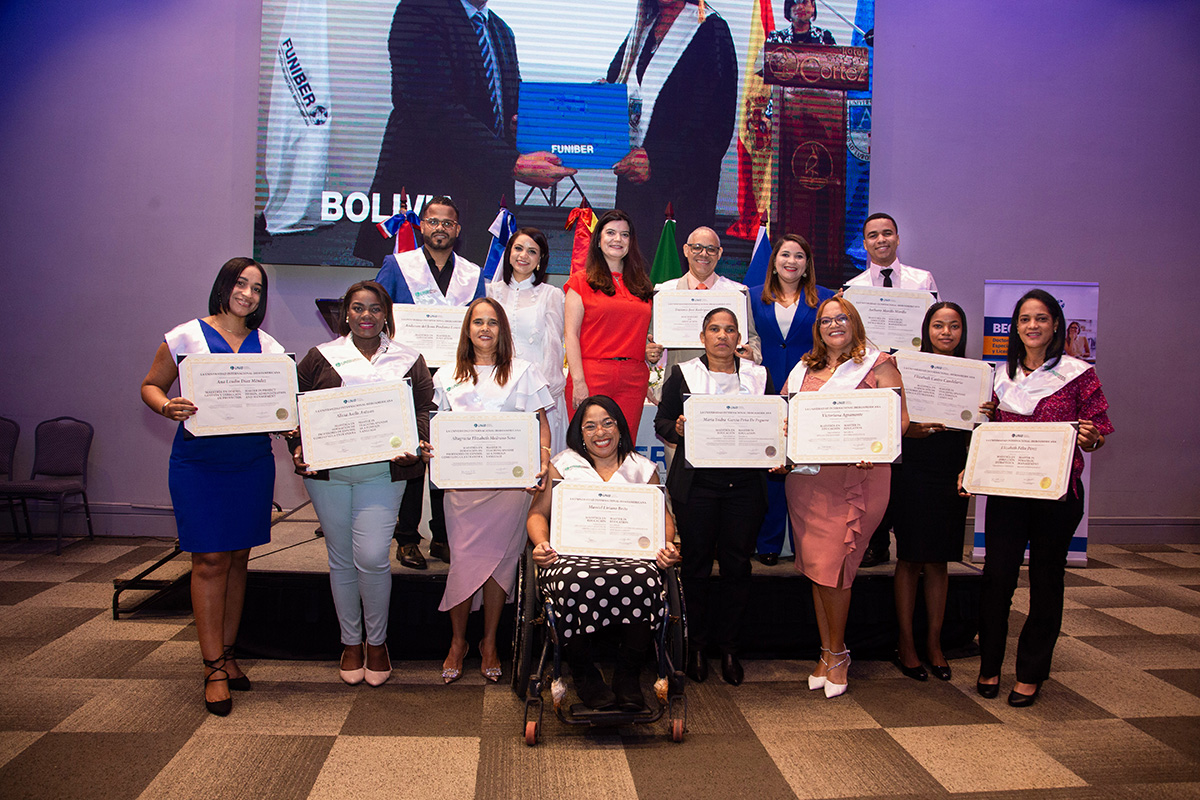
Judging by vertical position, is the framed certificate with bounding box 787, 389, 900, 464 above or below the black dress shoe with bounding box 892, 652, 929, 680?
above

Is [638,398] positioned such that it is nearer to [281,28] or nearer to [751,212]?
[751,212]

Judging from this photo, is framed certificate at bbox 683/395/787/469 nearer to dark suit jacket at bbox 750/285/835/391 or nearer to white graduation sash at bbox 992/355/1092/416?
dark suit jacket at bbox 750/285/835/391

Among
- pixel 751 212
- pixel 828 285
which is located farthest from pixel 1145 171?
pixel 751 212

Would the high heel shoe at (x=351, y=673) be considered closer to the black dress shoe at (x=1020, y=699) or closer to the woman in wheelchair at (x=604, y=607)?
the woman in wheelchair at (x=604, y=607)

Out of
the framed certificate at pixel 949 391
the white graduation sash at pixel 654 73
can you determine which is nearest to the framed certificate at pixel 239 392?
the framed certificate at pixel 949 391

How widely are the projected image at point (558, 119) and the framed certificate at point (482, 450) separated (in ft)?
9.83

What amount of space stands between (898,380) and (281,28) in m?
5.22

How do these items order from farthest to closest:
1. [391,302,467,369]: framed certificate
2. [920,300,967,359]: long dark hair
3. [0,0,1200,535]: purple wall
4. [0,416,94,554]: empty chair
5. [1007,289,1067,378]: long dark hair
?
[0,0,1200,535]: purple wall → [0,416,94,554]: empty chair → [391,302,467,369]: framed certificate → [920,300,967,359]: long dark hair → [1007,289,1067,378]: long dark hair

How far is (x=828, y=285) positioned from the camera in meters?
5.73

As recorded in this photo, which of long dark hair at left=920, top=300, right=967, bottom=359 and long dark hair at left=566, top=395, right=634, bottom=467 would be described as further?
long dark hair at left=920, top=300, right=967, bottom=359

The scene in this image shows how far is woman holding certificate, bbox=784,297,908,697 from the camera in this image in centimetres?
289

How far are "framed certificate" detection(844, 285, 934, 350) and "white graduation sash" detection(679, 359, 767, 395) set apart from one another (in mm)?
655

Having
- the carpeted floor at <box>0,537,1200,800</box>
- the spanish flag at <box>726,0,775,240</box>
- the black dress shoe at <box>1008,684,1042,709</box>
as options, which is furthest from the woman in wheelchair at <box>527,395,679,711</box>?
the spanish flag at <box>726,0,775,240</box>

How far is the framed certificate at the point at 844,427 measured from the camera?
267cm
